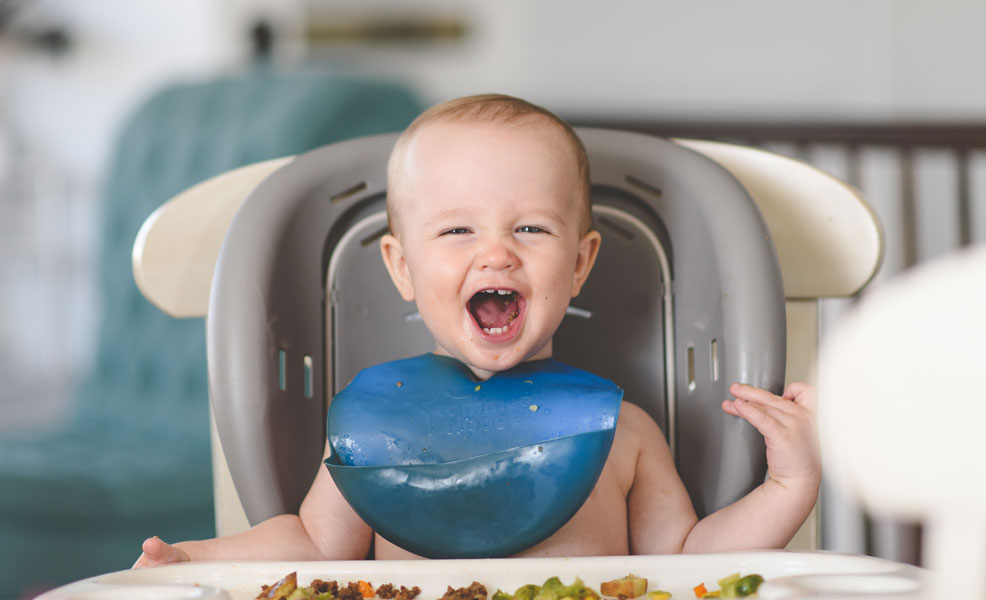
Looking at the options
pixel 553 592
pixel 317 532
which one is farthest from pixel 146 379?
pixel 553 592

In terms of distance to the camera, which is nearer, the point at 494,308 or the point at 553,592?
the point at 553,592

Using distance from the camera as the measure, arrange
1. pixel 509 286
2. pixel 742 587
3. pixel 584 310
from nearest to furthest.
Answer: pixel 742 587 → pixel 509 286 → pixel 584 310

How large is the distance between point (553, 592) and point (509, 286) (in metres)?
0.18

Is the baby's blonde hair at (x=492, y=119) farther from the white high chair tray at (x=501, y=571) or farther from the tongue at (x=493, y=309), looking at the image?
the white high chair tray at (x=501, y=571)

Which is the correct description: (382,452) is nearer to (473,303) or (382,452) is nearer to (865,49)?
(473,303)

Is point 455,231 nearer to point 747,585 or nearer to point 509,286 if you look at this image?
point 509,286

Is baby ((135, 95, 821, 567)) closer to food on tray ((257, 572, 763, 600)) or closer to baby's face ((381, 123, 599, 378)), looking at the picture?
baby's face ((381, 123, 599, 378))

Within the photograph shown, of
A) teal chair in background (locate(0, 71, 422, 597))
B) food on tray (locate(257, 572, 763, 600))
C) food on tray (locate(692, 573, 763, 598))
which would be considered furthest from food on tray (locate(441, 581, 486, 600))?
teal chair in background (locate(0, 71, 422, 597))

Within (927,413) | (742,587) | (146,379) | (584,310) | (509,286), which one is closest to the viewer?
(927,413)

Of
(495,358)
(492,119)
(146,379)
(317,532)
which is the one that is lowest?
(146,379)

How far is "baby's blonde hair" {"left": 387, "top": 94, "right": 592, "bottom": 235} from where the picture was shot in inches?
22.7

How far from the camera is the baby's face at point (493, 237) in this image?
55 centimetres

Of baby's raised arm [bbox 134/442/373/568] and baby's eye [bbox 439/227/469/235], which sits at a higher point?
baby's eye [bbox 439/227/469/235]

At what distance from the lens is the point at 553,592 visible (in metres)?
0.45
